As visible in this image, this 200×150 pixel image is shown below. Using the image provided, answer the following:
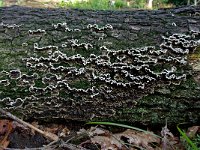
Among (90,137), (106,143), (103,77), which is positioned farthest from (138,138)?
(103,77)

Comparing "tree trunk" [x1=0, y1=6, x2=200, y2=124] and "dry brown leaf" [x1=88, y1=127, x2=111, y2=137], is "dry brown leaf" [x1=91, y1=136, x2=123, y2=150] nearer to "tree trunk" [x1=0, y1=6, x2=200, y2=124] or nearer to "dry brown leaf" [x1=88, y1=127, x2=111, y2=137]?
"dry brown leaf" [x1=88, y1=127, x2=111, y2=137]

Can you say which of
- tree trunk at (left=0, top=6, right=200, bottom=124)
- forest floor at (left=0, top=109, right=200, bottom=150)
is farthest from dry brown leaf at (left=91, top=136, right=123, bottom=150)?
tree trunk at (left=0, top=6, right=200, bottom=124)

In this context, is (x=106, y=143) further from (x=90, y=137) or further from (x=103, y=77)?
(x=103, y=77)

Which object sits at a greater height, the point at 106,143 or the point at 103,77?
the point at 103,77

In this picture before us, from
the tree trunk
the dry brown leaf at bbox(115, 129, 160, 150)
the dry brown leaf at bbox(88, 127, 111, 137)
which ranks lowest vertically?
the dry brown leaf at bbox(115, 129, 160, 150)

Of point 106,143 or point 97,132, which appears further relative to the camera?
point 97,132

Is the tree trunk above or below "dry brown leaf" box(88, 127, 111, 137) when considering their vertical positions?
above

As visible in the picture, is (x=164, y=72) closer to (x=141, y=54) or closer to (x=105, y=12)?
(x=141, y=54)

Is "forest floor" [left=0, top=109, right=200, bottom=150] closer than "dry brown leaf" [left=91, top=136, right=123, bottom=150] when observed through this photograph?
Yes
